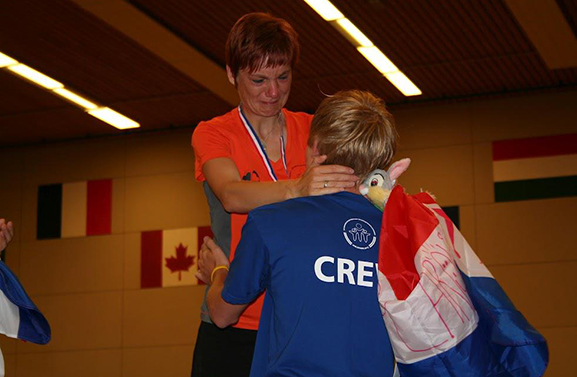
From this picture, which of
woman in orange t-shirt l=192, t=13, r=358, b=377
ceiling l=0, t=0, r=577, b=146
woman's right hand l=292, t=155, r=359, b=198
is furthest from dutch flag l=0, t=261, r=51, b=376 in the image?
ceiling l=0, t=0, r=577, b=146

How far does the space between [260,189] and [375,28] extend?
5619mm

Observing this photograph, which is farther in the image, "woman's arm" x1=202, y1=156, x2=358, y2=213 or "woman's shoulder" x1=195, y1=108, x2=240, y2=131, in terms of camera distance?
"woman's shoulder" x1=195, y1=108, x2=240, y2=131

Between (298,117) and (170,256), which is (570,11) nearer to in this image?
(298,117)

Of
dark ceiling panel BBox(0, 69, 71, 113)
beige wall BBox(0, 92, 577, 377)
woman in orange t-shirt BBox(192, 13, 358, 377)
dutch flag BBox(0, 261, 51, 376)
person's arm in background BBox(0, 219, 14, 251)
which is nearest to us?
woman in orange t-shirt BBox(192, 13, 358, 377)

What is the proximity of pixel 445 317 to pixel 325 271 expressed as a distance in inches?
11.4

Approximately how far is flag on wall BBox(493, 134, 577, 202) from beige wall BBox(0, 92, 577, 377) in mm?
100

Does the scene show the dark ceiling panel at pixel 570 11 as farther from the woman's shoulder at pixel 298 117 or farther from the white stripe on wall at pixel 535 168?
the woman's shoulder at pixel 298 117

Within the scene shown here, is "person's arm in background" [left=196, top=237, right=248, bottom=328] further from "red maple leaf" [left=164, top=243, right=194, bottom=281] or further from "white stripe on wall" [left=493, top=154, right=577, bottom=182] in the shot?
"red maple leaf" [left=164, top=243, right=194, bottom=281]

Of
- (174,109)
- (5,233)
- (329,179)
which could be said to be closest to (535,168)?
(174,109)

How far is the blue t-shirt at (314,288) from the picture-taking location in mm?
1897

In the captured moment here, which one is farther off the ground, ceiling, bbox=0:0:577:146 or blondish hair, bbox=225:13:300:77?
ceiling, bbox=0:0:577:146

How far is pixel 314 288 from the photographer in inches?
75.1

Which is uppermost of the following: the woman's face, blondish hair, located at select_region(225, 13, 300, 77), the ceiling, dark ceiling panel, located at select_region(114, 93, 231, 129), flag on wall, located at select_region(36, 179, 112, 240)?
the ceiling

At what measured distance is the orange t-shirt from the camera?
2.58m
